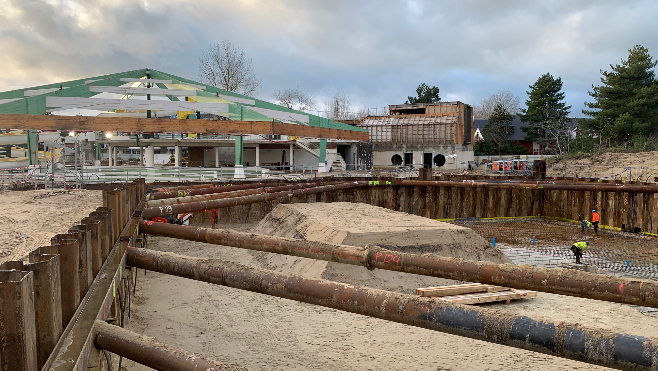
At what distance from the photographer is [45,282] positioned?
2.67 m

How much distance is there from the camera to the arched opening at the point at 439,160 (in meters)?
51.8

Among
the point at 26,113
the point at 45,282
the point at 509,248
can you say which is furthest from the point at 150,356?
the point at 26,113

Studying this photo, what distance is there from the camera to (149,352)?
10.4ft

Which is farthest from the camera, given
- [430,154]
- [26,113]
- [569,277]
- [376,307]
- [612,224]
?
[430,154]

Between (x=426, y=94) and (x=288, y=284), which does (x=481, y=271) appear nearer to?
(x=288, y=284)

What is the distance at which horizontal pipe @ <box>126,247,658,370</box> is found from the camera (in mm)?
2832

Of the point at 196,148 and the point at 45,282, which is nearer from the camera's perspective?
the point at 45,282

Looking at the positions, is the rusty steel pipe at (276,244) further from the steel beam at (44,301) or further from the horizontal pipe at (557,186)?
the horizontal pipe at (557,186)

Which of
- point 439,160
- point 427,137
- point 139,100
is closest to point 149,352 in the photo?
point 139,100

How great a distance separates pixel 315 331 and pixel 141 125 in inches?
855

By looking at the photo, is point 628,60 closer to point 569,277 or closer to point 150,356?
point 569,277

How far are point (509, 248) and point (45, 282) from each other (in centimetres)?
1766

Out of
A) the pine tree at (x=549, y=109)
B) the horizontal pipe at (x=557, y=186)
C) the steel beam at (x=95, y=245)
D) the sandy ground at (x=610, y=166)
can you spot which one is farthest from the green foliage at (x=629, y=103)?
the steel beam at (x=95, y=245)

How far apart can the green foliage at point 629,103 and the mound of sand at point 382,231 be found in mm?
36678
